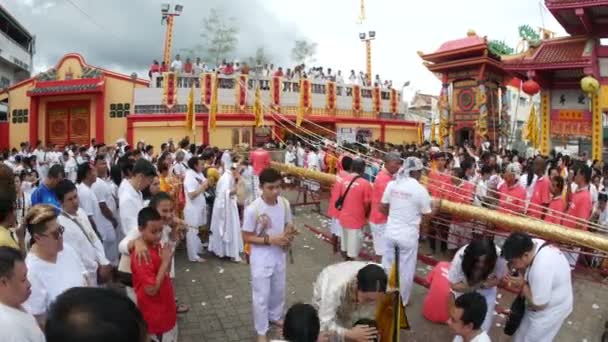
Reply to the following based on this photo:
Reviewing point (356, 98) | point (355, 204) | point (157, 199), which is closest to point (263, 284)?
point (157, 199)

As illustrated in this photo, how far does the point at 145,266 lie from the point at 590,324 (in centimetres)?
515

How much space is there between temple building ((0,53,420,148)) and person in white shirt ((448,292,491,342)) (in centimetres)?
1924

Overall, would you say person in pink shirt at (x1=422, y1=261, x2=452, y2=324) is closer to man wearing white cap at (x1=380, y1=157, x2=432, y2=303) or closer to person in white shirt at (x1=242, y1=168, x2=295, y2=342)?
man wearing white cap at (x1=380, y1=157, x2=432, y2=303)

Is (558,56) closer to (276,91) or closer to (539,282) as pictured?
(539,282)

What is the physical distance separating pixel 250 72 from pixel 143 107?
6345 mm

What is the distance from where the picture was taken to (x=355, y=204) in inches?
259

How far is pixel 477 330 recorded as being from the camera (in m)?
2.88

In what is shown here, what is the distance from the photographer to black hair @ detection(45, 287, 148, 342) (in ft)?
4.32

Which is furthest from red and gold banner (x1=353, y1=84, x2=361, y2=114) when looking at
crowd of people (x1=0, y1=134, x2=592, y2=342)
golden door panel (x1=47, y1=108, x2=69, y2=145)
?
crowd of people (x1=0, y1=134, x2=592, y2=342)

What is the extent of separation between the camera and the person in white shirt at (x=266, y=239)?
4340mm

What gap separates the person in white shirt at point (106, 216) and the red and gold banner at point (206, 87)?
57.8 feet

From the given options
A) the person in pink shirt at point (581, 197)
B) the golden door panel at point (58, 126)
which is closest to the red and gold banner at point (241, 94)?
the golden door panel at point (58, 126)

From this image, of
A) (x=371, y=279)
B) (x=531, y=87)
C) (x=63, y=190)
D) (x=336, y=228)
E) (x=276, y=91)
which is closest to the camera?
(x=371, y=279)

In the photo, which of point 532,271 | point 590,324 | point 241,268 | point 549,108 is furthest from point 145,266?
point 549,108
